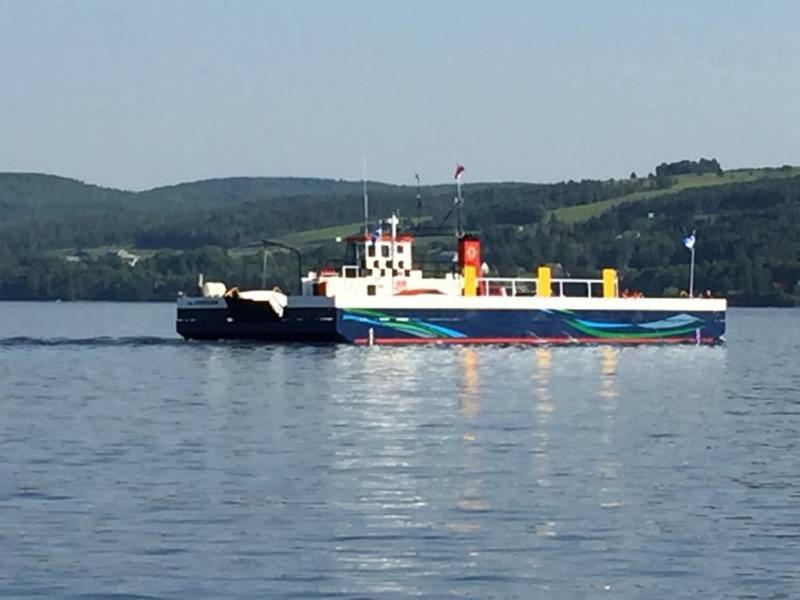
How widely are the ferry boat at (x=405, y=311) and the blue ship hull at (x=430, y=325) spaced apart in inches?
1.7

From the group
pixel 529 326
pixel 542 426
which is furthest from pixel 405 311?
pixel 542 426

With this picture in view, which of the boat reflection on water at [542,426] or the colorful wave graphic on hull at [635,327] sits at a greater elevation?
the colorful wave graphic on hull at [635,327]

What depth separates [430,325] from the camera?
323 ft

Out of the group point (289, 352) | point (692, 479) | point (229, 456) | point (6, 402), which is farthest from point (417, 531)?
point (289, 352)

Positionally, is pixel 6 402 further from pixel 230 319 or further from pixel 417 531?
pixel 230 319

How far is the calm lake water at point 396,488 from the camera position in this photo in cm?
2934

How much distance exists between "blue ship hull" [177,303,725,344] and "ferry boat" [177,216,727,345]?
0.04 metres

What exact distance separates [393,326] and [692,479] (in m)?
57.2

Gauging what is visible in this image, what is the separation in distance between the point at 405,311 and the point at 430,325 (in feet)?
4.75

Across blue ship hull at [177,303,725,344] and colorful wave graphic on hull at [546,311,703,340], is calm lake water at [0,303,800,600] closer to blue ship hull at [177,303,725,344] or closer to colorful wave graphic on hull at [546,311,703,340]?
blue ship hull at [177,303,725,344]

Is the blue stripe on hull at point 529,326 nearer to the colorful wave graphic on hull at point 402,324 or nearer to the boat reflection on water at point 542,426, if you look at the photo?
the colorful wave graphic on hull at point 402,324

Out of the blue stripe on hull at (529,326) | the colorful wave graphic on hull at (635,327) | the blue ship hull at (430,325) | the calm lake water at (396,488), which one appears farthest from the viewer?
the colorful wave graphic on hull at (635,327)

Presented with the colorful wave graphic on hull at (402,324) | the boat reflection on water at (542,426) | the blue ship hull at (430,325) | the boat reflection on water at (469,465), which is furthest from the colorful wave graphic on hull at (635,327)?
the boat reflection on water at (469,465)

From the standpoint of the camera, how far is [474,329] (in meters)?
99.7
